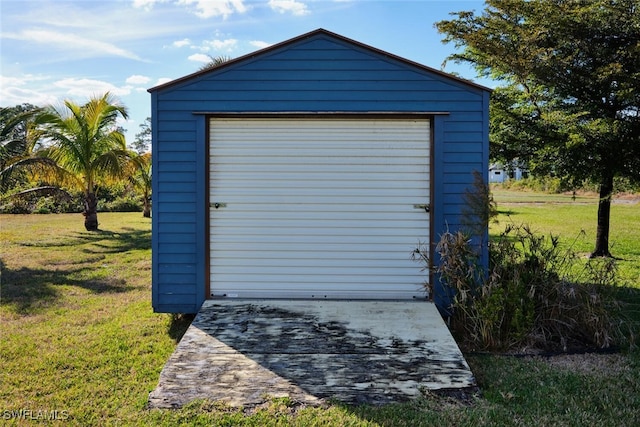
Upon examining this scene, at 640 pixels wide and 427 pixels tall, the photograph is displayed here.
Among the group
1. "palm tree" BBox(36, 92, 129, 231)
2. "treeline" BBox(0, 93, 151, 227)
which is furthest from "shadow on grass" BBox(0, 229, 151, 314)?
"palm tree" BBox(36, 92, 129, 231)

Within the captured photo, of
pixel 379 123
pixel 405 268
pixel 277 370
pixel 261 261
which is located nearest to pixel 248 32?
pixel 379 123

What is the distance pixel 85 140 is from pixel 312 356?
35.3 feet

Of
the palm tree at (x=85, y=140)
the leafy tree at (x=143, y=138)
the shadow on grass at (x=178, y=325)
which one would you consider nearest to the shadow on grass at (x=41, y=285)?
the shadow on grass at (x=178, y=325)

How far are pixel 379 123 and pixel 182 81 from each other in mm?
2212

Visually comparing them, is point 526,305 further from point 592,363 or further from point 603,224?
point 603,224

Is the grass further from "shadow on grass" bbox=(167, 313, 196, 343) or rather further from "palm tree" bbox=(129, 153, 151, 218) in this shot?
"palm tree" bbox=(129, 153, 151, 218)

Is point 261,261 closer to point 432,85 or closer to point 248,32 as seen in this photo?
point 432,85

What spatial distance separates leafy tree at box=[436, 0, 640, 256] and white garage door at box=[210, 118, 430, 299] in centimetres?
388

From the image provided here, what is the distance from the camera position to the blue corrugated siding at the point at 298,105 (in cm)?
476

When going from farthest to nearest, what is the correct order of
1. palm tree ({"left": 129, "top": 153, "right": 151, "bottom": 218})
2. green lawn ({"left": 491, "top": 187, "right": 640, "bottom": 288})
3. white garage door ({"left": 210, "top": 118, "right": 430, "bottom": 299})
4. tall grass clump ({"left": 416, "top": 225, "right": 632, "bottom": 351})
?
palm tree ({"left": 129, "top": 153, "right": 151, "bottom": 218})
green lawn ({"left": 491, "top": 187, "right": 640, "bottom": 288})
white garage door ({"left": 210, "top": 118, "right": 430, "bottom": 299})
tall grass clump ({"left": 416, "top": 225, "right": 632, "bottom": 351})

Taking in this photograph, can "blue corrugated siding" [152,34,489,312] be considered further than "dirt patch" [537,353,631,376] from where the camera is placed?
Yes

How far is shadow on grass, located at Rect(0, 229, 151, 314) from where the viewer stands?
5.78 metres

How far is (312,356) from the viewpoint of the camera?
3559 millimetres

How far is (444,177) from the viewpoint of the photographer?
4801 millimetres
